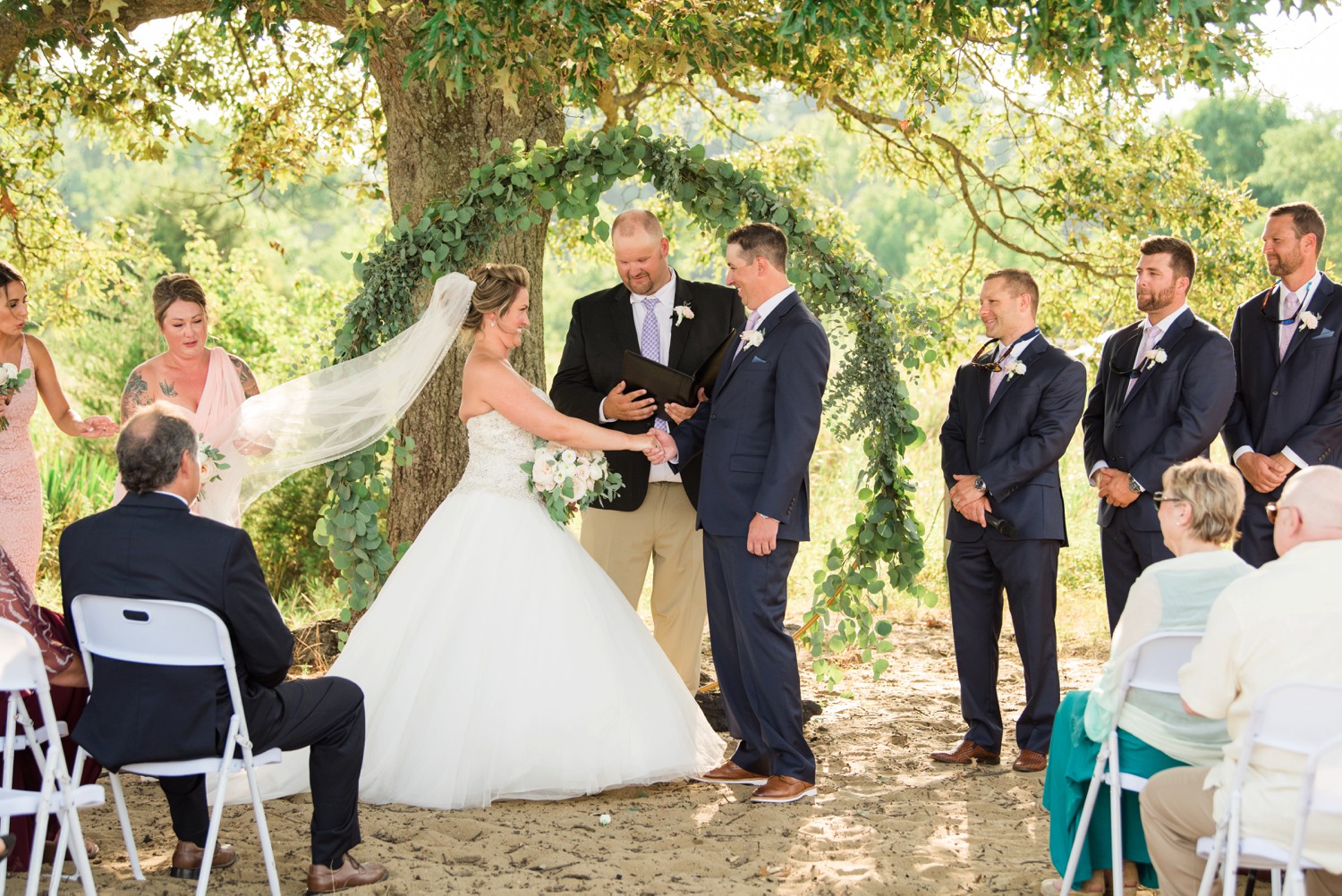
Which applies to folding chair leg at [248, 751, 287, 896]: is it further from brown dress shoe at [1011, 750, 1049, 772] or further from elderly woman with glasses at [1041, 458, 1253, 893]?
brown dress shoe at [1011, 750, 1049, 772]

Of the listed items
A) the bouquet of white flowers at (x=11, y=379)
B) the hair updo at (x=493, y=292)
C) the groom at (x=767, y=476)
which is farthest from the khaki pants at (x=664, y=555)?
the bouquet of white flowers at (x=11, y=379)

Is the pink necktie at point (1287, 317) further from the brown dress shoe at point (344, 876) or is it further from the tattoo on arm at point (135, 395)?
the tattoo on arm at point (135, 395)

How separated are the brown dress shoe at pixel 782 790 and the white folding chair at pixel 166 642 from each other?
2072 mm

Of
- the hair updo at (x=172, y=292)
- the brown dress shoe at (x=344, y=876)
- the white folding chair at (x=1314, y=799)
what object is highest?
the hair updo at (x=172, y=292)

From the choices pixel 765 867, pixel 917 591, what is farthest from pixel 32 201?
pixel 765 867

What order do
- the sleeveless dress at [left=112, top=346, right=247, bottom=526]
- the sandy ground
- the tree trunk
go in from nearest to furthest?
the sandy ground → the sleeveless dress at [left=112, top=346, right=247, bottom=526] → the tree trunk

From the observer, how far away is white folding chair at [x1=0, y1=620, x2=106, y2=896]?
329 cm

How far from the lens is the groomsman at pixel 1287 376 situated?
17.0ft

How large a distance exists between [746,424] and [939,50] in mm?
3596

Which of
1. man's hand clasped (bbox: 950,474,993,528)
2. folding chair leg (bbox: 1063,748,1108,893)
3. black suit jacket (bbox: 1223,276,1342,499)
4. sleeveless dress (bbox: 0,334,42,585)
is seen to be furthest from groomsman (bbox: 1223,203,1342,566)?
sleeveless dress (bbox: 0,334,42,585)

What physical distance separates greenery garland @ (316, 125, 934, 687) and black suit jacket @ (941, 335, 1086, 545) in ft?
1.41

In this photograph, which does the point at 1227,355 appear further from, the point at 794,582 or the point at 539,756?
the point at 794,582

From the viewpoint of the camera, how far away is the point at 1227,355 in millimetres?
5188

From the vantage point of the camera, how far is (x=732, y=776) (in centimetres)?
524
